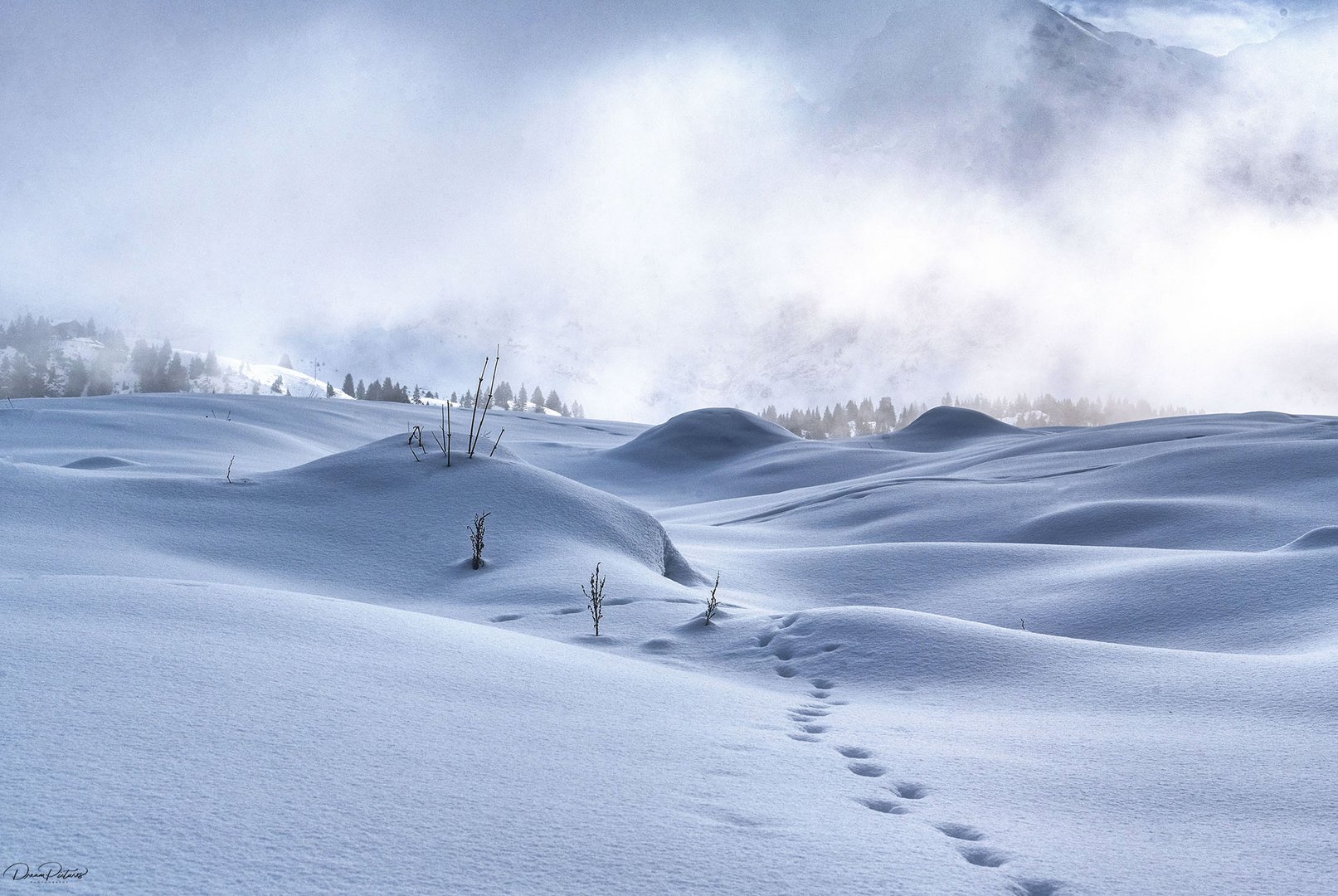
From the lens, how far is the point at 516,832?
5.50ft

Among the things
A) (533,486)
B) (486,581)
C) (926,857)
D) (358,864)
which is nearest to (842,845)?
(926,857)

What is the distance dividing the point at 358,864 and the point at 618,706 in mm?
1390

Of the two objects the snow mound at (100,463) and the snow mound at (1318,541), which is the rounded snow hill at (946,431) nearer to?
the snow mound at (1318,541)

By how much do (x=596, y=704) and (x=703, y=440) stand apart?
26.4m

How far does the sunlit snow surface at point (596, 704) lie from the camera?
5.30 feet

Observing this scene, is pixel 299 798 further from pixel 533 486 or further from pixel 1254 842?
pixel 533 486

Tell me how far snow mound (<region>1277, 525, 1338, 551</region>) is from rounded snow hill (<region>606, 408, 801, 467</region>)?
2140 cm

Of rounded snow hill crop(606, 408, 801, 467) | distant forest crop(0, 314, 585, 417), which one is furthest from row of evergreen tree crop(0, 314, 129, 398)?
rounded snow hill crop(606, 408, 801, 467)

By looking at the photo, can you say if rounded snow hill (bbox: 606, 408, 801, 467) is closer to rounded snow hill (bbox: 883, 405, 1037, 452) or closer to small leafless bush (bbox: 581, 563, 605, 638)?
rounded snow hill (bbox: 883, 405, 1037, 452)

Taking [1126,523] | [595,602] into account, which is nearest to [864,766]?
[595,602]

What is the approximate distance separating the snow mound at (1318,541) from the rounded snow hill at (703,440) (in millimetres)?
21401

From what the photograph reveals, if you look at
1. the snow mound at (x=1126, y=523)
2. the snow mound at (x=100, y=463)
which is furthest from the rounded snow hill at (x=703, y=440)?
the snow mound at (x=100, y=463)

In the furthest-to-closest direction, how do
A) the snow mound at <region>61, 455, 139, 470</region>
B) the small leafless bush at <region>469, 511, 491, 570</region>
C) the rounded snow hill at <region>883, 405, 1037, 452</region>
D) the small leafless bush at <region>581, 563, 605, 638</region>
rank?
the rounded snow hill at <region>883, 405, 1037, 452</region> → the snow mound at <region>61, 455, 139, 470</region> → the small leafless bush at <region>469, 511, 491, 570</region> → the small leafless bush at <region>581, 563, 605, 638</region>

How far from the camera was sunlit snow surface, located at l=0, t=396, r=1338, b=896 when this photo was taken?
162 centimetres
